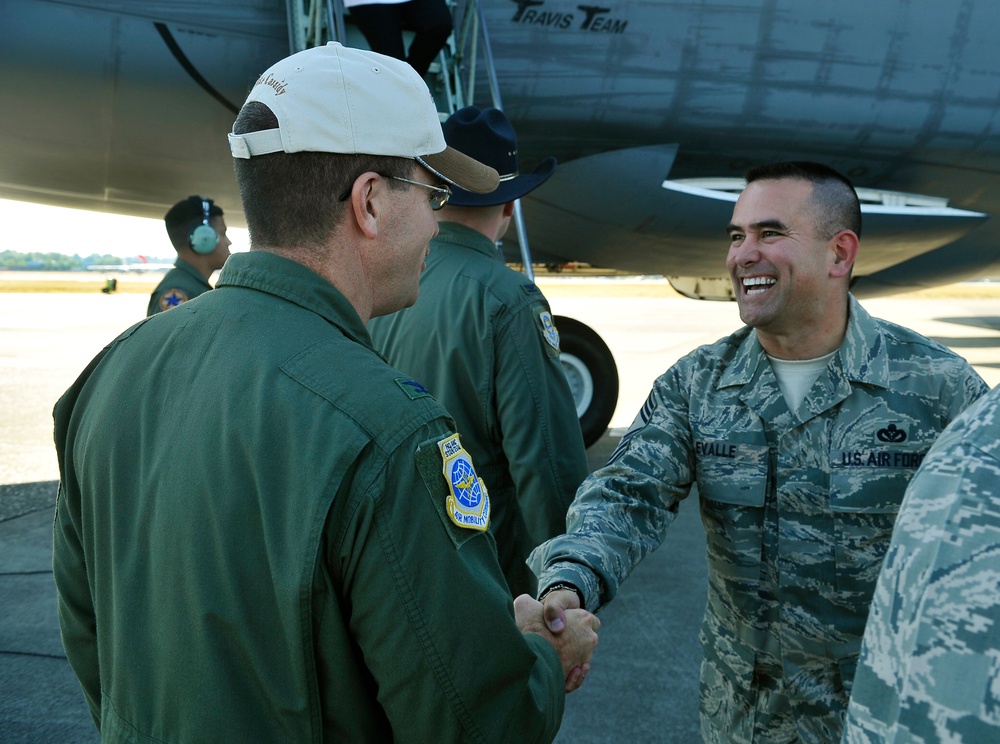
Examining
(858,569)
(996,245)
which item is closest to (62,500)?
(858,569)

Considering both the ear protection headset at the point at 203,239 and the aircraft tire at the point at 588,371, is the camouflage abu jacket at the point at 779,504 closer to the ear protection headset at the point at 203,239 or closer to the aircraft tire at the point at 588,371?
A: the ear protection headset at the point at 203,239

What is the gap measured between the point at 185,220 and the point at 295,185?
433 cm

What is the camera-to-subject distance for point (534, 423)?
9.04 ft

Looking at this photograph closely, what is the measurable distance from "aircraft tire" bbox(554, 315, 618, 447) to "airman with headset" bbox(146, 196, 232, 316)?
110 inches

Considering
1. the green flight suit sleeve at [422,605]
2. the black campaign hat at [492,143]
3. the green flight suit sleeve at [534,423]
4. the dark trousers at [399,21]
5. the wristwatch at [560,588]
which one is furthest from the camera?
the dark trousers at [399,21]

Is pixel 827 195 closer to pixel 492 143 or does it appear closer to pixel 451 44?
pixel 492 143

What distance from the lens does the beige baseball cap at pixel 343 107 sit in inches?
51.3

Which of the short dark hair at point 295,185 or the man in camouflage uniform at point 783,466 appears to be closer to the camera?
the short dark hair at point 295,185

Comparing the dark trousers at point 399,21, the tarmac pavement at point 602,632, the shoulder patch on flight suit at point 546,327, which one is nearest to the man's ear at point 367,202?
the shoulder patch on flight suit at point 546,327

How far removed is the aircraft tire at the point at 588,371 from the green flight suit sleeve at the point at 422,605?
234 inches

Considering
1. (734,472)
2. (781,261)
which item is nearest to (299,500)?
(734,472)

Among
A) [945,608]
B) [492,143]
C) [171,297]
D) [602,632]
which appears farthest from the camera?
[171,297]

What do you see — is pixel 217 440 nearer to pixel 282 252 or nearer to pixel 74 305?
pixel 282 252

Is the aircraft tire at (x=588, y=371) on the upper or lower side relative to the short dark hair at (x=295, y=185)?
lower
